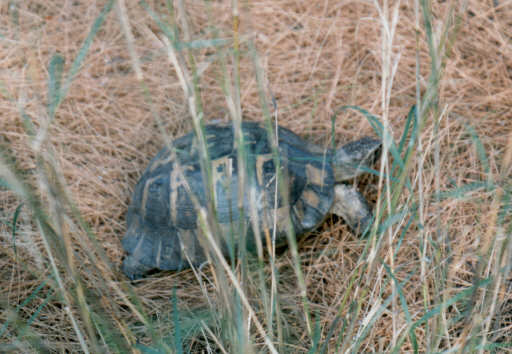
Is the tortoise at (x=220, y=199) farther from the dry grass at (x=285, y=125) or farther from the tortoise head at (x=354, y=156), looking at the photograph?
the dry grass at (x=285, y=125)

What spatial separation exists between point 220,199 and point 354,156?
0.79m

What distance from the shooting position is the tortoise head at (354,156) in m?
2.47

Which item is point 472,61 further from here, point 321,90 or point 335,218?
point 335,218

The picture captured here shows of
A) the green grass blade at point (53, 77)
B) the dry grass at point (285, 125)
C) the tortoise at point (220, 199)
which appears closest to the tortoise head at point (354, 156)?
the tortoise at point (220, 199)

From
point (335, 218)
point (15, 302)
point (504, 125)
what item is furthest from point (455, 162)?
point (15, 302)

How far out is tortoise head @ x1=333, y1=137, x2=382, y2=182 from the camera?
97.4 inches

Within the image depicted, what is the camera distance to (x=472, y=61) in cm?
305

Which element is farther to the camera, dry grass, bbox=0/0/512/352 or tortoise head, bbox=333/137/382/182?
tortoise head, bbox=333/137/382/182

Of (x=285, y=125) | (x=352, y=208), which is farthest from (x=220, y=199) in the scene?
(x=285, y=125)

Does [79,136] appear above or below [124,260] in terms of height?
above

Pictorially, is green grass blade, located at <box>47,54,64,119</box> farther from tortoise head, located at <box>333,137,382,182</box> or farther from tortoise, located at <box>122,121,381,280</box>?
tortoise head, located at <box>333,137,382,182</box>

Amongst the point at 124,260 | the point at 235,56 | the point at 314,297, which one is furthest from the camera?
the point at 124,260

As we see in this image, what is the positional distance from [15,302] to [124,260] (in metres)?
0.55

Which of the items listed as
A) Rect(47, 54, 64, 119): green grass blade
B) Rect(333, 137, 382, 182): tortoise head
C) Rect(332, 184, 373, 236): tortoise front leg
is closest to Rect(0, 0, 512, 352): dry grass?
Rect(332, 184, 373, 236): tortoise front leg
